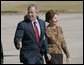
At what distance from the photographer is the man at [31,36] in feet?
31.4

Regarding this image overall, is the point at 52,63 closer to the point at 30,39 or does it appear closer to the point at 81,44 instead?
the point at 30,39

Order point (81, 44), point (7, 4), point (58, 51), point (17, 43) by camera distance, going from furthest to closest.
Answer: point (7, 4), point (81, 44), point (58, 51), point (17, 43)

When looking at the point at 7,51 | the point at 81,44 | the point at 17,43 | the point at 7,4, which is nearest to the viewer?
the point at 17,43

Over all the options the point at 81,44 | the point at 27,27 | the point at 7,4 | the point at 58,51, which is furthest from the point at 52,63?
the point at 7,4

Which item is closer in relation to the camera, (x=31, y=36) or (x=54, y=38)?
(x=31, y=36)

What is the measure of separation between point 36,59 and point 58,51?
1.84 feet

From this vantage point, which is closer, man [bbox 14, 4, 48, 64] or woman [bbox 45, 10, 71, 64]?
man [bbox 14, 4, 48, 64]

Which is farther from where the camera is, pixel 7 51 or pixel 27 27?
pixel 7 51

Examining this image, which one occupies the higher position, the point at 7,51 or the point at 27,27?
the point at 27,27

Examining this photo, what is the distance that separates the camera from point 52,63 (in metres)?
10.0

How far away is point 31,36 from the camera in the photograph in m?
9.59

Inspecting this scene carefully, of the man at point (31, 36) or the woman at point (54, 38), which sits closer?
the man at point (31, 36)

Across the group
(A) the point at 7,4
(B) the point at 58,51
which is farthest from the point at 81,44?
(A) the point at 7,4

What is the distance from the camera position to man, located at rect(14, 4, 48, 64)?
9570mm
